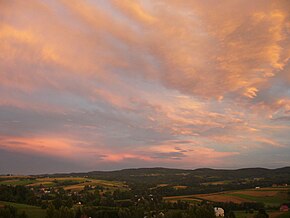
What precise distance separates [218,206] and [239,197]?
18605 millimetres

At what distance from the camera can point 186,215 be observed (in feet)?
251

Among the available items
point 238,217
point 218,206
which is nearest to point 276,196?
point 218,206

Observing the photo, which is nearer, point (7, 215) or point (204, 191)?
point (7, 215)

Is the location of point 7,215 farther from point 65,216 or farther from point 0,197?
point 0,197

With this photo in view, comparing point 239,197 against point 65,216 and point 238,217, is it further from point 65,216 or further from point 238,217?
point 65,216

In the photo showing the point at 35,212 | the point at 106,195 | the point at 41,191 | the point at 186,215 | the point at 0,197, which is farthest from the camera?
the point at 41,191

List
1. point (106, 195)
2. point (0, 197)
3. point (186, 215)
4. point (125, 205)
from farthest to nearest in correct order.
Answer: point (106, 195) → point (125, 205) → point (0, 197) → point (186, 215)

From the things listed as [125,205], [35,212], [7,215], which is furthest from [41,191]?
[7,215]

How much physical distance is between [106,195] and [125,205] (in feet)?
111

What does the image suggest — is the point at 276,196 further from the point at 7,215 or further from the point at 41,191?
the point at 41,191

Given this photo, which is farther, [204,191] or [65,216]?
[204,191]

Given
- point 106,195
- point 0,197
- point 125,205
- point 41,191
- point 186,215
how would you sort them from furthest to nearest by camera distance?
point 41,191
point 106,195
point 125,205
point 0,197
point 186,215

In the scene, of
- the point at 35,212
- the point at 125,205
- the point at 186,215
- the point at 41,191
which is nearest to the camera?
the point at 186,215

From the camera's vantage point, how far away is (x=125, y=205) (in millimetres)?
121125
